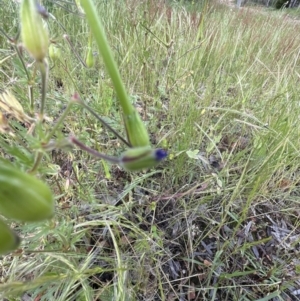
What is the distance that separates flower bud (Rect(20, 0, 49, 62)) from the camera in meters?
0.22

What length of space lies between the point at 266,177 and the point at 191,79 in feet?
1.64

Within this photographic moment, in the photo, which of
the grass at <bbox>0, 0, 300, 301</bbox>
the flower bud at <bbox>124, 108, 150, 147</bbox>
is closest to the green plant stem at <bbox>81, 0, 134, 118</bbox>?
the flower bud at <bbox>124, 108, 150, 147</bbox>

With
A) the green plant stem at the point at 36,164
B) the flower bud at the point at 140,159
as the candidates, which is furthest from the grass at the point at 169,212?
the flower bud at the point at 140,159

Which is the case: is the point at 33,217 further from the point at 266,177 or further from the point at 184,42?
the point at 184,42

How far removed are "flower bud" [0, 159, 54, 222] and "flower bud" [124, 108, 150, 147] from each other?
6 centimetres

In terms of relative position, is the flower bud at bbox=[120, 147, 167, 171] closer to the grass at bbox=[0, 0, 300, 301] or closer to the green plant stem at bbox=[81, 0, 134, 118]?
the green plant stem at bbox=[81, 0, 134, 118]

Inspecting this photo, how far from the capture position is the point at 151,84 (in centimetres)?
114

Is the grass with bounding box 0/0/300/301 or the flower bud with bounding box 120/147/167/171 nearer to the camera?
the flower bud with bounding box 120/147/167/171

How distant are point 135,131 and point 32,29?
111 millimetres

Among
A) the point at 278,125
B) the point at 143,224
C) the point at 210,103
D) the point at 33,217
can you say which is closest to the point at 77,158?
the point at 143,224

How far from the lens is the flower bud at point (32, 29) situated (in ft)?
0.74

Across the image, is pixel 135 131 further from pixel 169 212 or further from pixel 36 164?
pixel 169 212

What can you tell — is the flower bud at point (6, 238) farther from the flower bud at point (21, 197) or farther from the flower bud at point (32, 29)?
the flower bud at point (32, 29)

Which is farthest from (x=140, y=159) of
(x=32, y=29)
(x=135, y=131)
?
(x=32, y=29)
